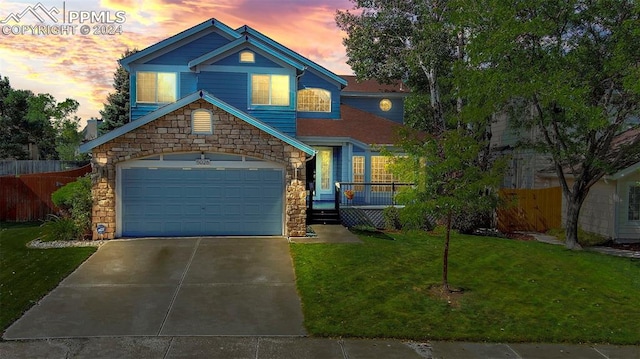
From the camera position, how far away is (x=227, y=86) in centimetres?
2047

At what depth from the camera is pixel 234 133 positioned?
52.4ft

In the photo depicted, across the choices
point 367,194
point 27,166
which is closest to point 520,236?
point 367,194

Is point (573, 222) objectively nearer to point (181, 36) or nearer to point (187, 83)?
point (187, 83)

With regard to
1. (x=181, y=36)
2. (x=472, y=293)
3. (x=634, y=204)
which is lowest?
(x=472, y=293)

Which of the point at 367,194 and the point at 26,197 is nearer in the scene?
the point at 26,197

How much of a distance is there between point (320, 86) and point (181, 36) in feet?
23.2

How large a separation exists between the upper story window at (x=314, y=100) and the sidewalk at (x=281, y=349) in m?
17.0

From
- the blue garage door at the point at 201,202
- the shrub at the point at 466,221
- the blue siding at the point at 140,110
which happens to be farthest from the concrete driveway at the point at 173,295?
the shrub at the point at 466,221

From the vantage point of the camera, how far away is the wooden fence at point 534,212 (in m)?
20.9

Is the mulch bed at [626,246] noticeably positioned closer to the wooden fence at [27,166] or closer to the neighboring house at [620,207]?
the neighboring house at [620,207]

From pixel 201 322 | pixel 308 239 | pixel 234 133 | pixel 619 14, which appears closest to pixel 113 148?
pixel 234 133

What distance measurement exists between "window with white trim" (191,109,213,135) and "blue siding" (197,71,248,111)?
473 cm

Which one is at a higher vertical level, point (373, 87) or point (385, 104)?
point (373, 87)

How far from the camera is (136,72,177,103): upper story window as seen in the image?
20.5 m
